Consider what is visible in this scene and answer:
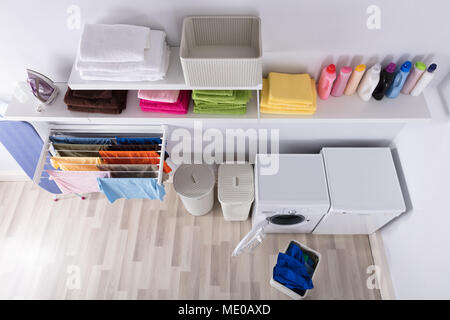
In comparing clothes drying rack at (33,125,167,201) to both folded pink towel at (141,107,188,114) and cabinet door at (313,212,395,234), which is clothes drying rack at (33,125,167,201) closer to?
folded pink towel at (141,107,188,114)

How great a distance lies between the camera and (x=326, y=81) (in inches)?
63.8

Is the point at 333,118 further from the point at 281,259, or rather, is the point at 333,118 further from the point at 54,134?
the point at 54,134

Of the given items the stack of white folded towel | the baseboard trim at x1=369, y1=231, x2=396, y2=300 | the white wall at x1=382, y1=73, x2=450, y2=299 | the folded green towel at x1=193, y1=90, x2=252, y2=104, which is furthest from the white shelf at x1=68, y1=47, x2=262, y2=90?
the baseboard trim at x1=369, y1=231, x2=396, y2=300

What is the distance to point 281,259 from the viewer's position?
223 centimetres

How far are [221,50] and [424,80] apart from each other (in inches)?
41.1

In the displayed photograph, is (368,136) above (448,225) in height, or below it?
above

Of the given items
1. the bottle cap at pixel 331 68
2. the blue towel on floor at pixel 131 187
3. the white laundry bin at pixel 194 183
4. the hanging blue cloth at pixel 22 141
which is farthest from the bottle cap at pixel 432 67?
the hanging blue cloth at pixel 22 141

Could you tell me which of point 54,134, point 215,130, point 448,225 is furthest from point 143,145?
point 448,225

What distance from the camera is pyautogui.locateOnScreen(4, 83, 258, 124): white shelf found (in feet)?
5.60

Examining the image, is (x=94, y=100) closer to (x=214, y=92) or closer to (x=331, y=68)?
(x=214, y=92)

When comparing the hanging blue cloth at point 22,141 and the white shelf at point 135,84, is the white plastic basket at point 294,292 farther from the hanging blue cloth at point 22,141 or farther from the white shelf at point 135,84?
the hanging blue cloth at point 22,141

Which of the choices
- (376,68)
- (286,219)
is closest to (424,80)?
(376,68)

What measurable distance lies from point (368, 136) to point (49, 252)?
263 centimetres

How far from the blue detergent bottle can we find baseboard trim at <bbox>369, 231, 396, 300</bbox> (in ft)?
4.08
